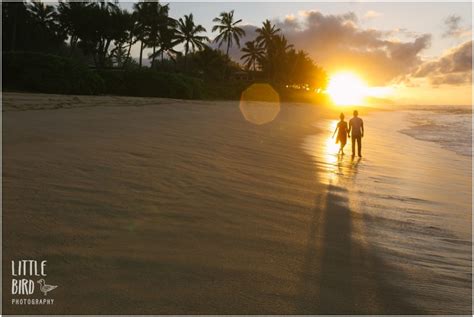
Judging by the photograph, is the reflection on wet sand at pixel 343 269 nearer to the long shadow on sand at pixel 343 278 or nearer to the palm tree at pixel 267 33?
the long shadow on sand at pixel 343 278

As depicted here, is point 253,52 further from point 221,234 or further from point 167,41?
point 221,234

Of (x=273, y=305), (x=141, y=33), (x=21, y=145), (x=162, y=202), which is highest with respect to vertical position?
(x=141, y=33)

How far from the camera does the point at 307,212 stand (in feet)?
15.7

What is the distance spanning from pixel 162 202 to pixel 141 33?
47.3 meters

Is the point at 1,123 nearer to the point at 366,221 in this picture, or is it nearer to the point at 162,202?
the point at 162,202

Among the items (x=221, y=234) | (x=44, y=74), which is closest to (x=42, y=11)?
(x=44, y=74)

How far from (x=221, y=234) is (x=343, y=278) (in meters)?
1.31

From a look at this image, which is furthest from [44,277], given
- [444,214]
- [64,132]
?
[64,132]

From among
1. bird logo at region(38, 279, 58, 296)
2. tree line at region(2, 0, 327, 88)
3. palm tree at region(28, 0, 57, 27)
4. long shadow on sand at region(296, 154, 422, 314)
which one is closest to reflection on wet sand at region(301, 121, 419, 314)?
long shadow on sand at region(296, 154, 422, 314)

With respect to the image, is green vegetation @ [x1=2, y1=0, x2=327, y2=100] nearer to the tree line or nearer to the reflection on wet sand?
the tree line

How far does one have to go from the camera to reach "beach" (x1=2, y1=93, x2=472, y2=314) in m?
2.70

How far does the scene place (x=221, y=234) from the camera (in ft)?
12.3

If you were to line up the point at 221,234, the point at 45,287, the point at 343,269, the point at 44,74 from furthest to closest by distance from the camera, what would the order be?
the point at 44,74
the point at 221,234
the point at 343,269
the point at 45,287

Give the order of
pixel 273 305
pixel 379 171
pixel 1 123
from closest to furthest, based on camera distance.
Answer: pixel 273 305 → pixel 379 171 → pixel 1 123
